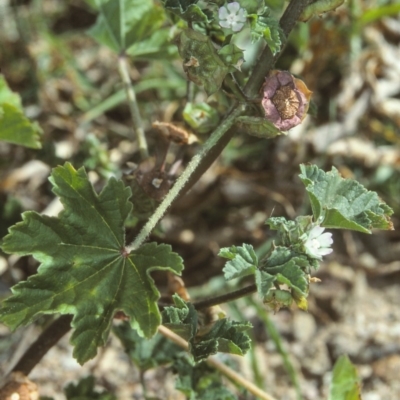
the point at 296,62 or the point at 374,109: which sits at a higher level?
the point at 296,62

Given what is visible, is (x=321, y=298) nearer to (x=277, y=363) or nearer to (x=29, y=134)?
(x=277, y=363)

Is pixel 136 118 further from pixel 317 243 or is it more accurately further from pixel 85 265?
pixel 317 243

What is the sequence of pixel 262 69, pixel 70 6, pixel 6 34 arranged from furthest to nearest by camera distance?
pixel 70 6 < pixel 6 34 < pixel 262 69

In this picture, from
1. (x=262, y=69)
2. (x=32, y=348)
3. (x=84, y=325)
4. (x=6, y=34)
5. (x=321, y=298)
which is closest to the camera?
(x=84, y=325)

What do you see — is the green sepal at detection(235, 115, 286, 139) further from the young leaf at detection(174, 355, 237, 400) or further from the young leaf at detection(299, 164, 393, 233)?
the young leaf at detection(174, 355, 237, 400)

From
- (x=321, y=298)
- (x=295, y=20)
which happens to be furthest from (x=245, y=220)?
(x=295, y=20)

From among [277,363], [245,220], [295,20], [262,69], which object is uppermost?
[295,20]

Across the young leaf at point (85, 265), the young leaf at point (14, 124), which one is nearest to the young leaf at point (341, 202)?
the young leaf at point (85, 265)
